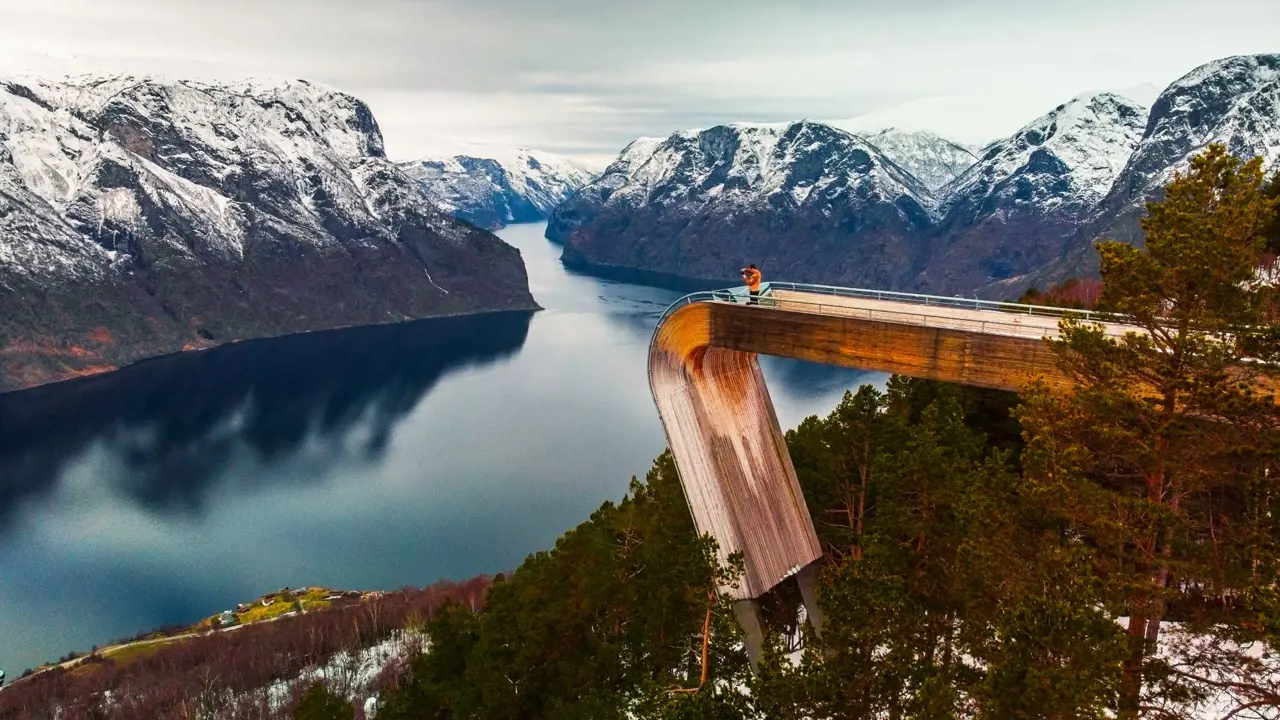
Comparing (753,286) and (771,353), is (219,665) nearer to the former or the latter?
(771,353)

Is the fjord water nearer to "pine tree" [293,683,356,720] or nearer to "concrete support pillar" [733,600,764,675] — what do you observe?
"pine tree" [293,683,356,720]

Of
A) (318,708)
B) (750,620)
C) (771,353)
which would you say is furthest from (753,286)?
(318,708)

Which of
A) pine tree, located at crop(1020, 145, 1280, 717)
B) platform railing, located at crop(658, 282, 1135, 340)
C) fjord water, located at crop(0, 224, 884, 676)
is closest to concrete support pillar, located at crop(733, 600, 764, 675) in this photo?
platform railing, located at crop(658, 282, 1135, 340)

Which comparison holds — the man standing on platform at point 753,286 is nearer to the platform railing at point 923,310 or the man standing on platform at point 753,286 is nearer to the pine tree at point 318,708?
the platform railing at point 923,310

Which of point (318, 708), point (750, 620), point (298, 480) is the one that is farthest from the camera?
point (298, 480)

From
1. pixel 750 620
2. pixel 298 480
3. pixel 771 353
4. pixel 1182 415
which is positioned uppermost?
pixel 1182 415

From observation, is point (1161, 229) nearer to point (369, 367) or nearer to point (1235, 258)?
point (1235, 258)
